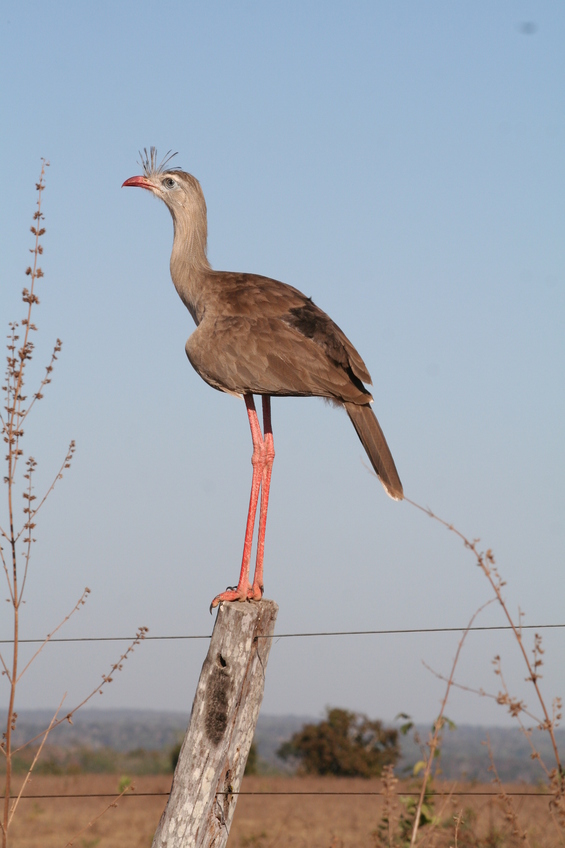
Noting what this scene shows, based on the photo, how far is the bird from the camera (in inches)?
228

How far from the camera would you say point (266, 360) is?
6.07 m

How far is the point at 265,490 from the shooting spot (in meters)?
6.23

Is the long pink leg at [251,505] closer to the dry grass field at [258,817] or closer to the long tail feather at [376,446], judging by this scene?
the long tail feather at [376,446]

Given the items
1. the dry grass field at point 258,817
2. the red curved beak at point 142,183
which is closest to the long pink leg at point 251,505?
the red curved beak at point 142,183

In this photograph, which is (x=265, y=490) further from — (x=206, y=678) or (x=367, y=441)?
(x=206, y=678)

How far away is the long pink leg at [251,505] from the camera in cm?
523

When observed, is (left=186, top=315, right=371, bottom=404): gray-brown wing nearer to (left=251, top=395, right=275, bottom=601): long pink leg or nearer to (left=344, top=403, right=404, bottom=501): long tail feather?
(left=344, top=403, right=404, bottom=501): long tail feather

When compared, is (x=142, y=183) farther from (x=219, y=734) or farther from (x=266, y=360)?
(x=219, y=734)

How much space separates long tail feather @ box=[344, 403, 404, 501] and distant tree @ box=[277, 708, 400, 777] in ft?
67.3

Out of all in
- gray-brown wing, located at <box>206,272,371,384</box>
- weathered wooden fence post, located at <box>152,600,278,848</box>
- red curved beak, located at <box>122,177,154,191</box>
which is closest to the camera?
weathered wooden fence post, located at <box>152,600,278,848</box>

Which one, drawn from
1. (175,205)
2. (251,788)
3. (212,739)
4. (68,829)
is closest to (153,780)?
(251,788)

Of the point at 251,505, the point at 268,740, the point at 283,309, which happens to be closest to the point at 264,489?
the point at 251,505

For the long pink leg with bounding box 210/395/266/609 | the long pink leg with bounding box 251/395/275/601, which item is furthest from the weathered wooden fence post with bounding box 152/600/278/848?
the long pink leg with bounding box 251/395/275/601

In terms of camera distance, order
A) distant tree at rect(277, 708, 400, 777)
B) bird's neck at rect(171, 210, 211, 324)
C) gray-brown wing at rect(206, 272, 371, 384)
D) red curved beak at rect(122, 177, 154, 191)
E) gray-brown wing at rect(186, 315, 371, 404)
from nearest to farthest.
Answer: gray-brown wing at rect(186, 315, 371, 404), gray-brown wing at rect(206, 272, 371, 384), bird's neck at rect(171, 210, 211, 324), red curved beak at rect(122, 177, 154, 191), distant tree at rect(277, 708, 400, 777)
